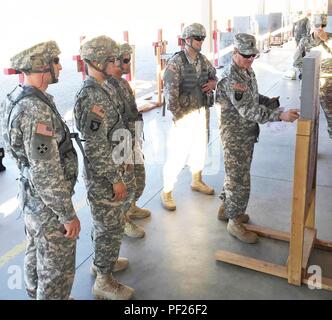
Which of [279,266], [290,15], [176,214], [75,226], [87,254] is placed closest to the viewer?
[75,226]

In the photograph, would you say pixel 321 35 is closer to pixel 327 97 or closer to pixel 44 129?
pixel 327 97

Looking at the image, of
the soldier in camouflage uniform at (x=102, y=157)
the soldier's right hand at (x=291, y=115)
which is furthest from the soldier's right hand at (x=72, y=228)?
the soldier's right hand at (x=291, y=115)

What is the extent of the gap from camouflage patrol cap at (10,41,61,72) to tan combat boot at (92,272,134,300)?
151 centimetres

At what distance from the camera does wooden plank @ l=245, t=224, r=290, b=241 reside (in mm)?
3506

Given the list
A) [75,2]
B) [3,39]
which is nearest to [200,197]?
[3,39]

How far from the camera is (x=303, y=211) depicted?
9.09 feet

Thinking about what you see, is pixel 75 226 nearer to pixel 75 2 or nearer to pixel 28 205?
pixel 28 205

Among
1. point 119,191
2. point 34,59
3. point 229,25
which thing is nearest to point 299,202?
point 119,191

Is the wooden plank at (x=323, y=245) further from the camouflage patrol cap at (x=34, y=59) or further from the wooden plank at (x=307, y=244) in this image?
the camouflage patrol cap at (x=34, y=59)

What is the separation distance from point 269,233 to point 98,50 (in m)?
2.17

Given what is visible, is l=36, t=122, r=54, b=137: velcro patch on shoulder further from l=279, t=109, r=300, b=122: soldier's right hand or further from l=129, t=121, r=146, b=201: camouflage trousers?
l=279, t=109, r=300, b=122: soldier's right hand

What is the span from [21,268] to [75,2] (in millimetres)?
21301

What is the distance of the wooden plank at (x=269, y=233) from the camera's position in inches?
138
